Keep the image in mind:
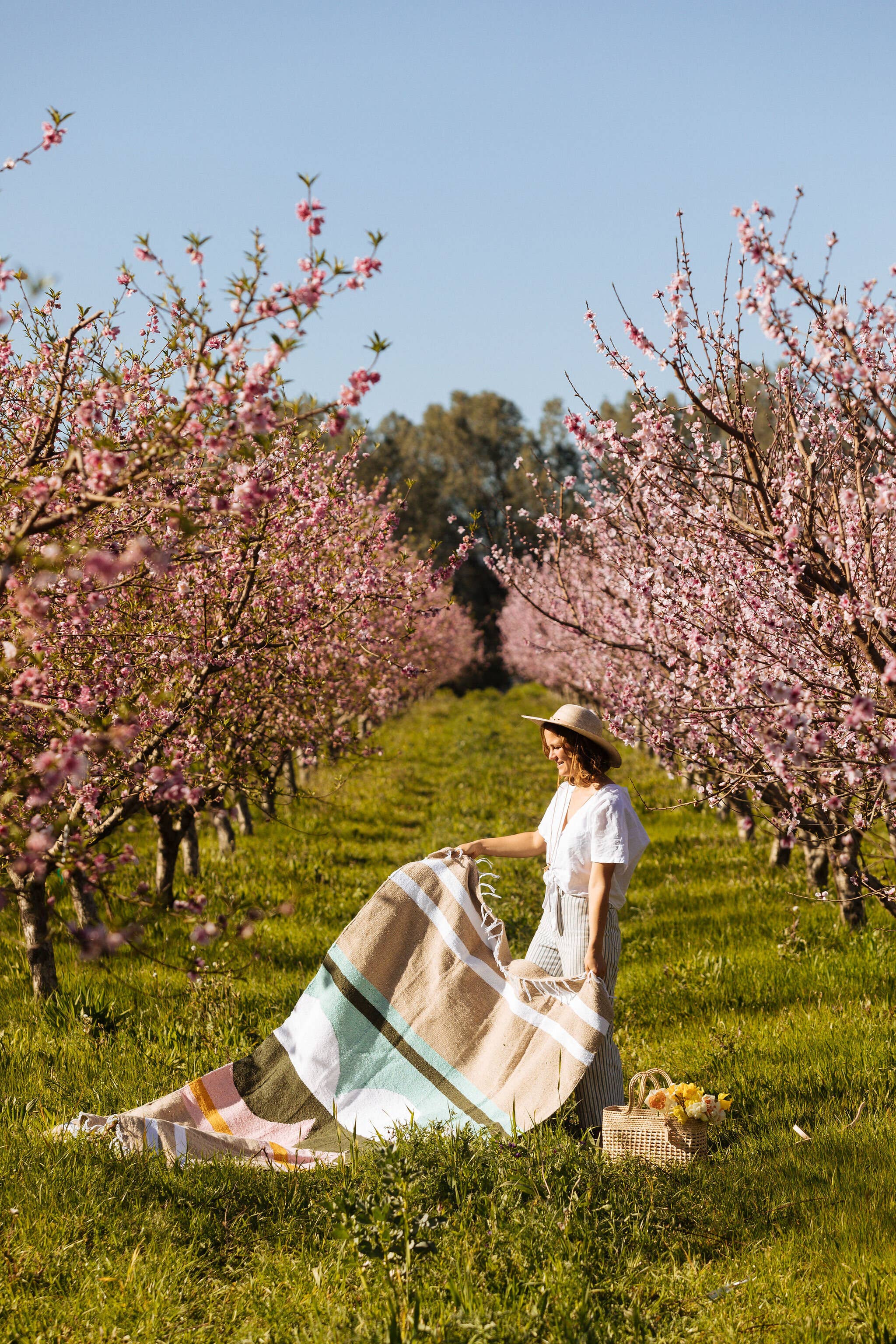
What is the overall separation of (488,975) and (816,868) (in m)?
5.00

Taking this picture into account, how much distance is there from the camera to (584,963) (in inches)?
195

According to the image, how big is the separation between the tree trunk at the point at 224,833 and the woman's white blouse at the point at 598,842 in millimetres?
7026

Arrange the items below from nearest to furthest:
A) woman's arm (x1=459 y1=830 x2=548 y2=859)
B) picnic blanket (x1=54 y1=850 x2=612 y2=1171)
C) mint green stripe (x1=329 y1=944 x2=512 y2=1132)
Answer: picnic blanket (x1=54 y1=850 x2=612 y2=1171) < mint green stripe (x1=329 y1=944 x2=512 y2=1132) < woman's arm (x1=459 y1=830 x2=548 y2=859)

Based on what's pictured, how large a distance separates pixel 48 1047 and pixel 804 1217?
4.21 metres

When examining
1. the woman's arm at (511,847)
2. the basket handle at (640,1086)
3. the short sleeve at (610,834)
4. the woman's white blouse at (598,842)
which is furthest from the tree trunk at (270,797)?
the basket handle at (640,1086)

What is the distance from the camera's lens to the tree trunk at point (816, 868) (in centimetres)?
875

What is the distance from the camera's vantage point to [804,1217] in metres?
4.01

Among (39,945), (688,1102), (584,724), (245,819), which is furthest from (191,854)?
(688,1102)

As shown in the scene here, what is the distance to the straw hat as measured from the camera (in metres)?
5.09

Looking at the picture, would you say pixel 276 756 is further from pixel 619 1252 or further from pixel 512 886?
pixel 619 1252

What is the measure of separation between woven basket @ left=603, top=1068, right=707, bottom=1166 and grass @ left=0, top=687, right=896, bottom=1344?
85 millimetres

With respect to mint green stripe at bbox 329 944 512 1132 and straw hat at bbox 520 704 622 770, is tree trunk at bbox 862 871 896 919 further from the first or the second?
mint green stripe at bbox 329 944 512 1132

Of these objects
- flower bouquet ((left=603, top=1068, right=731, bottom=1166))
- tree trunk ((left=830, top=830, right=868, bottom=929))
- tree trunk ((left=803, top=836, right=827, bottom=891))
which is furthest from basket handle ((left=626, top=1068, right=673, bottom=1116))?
tree trunk ((left=803, top=836, right=827, bottom=891))

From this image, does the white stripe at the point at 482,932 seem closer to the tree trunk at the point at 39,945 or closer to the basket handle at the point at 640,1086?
the basket handle at the point at 640,1086
